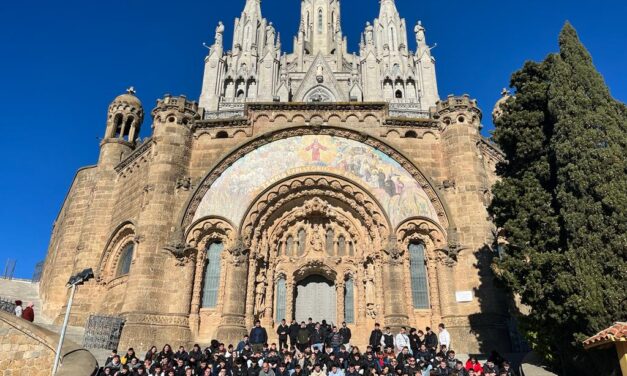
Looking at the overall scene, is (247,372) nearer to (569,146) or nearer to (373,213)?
(373,213)

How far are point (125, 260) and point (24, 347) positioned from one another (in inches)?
266

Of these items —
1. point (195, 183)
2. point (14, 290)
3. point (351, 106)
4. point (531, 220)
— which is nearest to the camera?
point (531, 220)

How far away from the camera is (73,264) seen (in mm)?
20016

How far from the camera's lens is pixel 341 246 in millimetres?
18531

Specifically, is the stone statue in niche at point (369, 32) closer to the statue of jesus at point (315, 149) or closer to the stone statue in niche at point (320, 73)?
the stone statue in niche at point (320, 73)

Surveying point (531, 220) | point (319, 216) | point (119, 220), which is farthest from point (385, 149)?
point (119, 220)

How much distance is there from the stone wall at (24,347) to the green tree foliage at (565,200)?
12357 millimetres

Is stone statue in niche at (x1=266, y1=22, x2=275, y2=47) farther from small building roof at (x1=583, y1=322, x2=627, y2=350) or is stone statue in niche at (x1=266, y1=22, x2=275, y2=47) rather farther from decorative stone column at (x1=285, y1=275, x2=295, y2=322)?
small building roof at (x1=583, y1=322, x2=627, y2=350)

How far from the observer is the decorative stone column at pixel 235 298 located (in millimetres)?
15234

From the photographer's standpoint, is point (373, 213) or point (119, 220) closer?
point (373, 213)

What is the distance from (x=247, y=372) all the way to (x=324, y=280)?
817 cm

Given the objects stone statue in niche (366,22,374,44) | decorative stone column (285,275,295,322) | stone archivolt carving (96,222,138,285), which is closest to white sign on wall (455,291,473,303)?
decorative stone column (285,275,295,322)

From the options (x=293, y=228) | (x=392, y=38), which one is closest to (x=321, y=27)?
(x=392, y=38)

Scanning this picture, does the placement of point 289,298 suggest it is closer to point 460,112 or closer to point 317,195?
point 317,195
